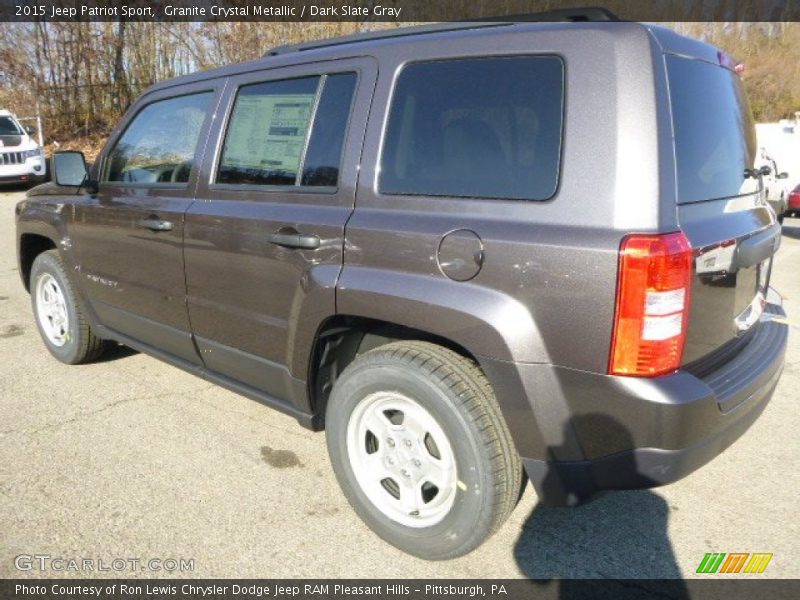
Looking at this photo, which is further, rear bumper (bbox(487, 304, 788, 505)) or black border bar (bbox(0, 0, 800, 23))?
black border bar (bbox(0, 0, 800, 23))

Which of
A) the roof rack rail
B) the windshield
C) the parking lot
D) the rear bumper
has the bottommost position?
the parking lot

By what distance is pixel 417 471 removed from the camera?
238 cm

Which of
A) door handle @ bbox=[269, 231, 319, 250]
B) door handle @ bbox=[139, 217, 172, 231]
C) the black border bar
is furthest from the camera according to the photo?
the black border bar

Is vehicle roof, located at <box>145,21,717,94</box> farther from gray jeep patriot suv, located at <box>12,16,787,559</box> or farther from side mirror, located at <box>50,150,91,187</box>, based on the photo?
side mirror, located at <box>50,150,91,187</box>

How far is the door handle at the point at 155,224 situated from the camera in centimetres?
315

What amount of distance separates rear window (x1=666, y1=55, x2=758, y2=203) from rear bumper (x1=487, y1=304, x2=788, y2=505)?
61 centimetres

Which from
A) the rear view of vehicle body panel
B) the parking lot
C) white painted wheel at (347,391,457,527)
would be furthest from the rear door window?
the parking lot

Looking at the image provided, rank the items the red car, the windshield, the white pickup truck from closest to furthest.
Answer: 1. the red car
2. the white pickup truck
3. the windshield

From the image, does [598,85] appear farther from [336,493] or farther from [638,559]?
[336,493]

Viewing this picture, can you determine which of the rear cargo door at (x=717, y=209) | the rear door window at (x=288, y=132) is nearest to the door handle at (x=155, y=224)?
the rear door window at (x=288, y=132)

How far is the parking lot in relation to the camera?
2.38 meters

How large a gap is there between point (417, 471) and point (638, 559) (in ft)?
3.03

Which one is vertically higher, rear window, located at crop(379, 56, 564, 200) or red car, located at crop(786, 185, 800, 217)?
rear window, located at crop(379, 56, 564, 200)

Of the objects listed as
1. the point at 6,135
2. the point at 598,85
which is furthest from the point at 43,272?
the point at 6,135
